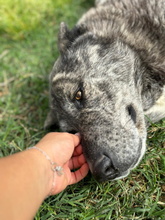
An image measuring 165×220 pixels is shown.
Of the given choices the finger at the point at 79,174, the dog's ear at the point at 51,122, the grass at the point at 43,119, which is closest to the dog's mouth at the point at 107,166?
the finger at the point at 79,174

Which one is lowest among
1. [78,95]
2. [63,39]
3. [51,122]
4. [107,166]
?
[107,166]

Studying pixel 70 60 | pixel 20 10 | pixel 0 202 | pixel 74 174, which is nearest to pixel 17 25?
pixel 20 10

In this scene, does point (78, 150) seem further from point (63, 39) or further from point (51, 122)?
point (63, 39)

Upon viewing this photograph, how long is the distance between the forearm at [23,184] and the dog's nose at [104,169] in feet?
1.40

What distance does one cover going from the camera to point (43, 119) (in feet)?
12.3

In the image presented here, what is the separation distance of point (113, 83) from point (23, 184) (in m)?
1.37

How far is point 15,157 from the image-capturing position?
1961 millimetres

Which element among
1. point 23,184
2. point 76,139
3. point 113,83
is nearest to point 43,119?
point 76,139

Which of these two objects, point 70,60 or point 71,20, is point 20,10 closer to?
point 71,20

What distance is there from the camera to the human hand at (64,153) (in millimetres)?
2247

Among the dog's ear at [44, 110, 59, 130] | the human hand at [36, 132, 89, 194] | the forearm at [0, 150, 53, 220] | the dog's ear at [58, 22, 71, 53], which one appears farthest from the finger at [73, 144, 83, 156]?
the dog's ear at [58, 22, 71, 53]

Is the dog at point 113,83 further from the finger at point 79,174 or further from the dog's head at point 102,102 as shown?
the finger at point 79,174

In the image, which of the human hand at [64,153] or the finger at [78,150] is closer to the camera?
the human hand at [64,153]

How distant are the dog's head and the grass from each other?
1.21 feet
